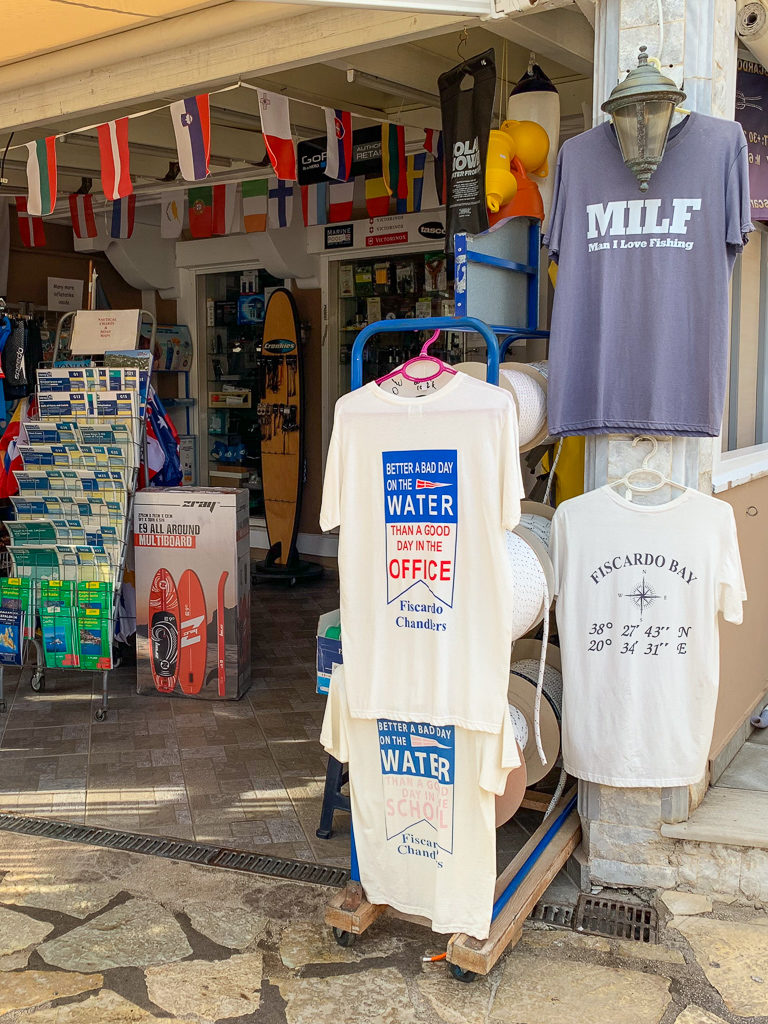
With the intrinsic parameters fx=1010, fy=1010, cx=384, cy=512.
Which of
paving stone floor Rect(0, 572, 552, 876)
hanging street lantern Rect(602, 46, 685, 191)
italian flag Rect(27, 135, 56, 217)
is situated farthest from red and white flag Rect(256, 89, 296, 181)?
paving stone floor Rect(0, 572, 552, 876)

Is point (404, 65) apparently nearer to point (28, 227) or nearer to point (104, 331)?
point (104, 331)

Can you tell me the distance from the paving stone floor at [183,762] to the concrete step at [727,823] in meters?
0.44

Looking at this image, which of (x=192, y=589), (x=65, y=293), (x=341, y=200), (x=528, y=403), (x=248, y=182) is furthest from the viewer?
(x=65, y=293)

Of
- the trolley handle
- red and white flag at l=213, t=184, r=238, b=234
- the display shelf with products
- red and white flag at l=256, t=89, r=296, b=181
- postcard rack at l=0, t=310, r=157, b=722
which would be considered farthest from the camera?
red and white flag at l=213, t=184, r=238, b=234

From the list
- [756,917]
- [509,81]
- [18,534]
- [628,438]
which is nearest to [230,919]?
[756,917]

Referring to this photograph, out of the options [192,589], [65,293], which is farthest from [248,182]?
[192,589]

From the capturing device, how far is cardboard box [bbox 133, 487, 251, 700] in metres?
4.86

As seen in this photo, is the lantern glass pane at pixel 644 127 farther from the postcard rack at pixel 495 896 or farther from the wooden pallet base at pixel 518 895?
the wooden pallet base at pixel 518 895

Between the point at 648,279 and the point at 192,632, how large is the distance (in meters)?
2.93

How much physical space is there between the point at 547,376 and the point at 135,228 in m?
6.55

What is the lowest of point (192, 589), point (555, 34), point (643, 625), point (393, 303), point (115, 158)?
point (192, 589)

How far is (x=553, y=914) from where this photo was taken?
9.84ft

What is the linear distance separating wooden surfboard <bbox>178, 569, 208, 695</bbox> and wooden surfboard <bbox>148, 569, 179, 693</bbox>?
32 mm

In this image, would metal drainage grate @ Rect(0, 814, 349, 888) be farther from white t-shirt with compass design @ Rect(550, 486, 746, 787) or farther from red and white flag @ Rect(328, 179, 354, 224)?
red and white flag @ Rect(328, 179, 354, 224)
